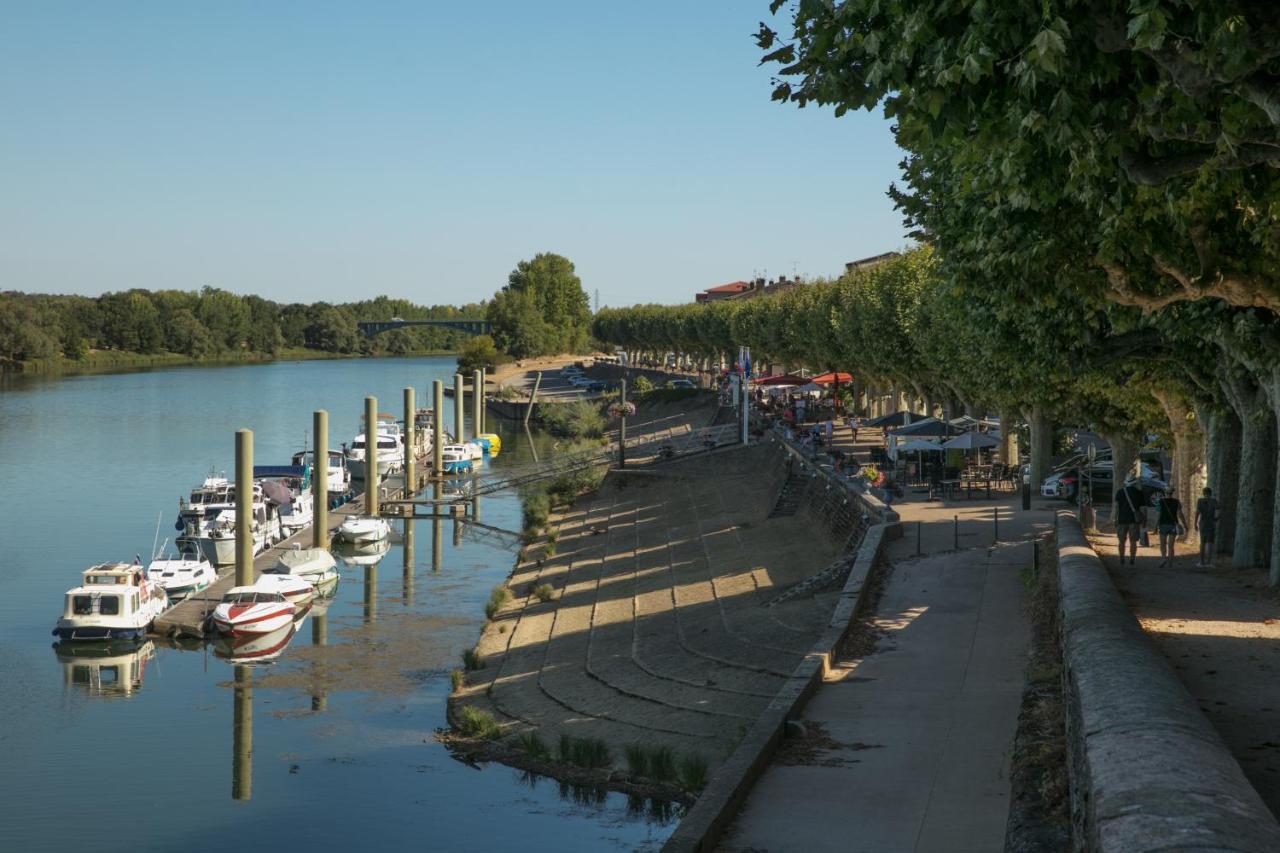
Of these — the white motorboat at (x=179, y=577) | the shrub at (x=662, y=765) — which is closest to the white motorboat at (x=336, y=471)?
the white motorboat at (x=179, y=577)

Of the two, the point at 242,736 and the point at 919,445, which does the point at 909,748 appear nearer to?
the point at 242,736

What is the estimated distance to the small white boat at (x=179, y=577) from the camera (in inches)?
1544

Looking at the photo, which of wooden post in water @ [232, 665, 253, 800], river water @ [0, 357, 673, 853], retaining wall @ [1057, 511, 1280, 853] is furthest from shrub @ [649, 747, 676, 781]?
retaining wall @ [1057, 511, 1280, 853]

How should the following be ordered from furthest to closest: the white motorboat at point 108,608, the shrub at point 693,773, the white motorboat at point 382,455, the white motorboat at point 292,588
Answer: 1. the white motorboat at point 382,455
2. the white motorboat at point 292,588
3. the white motorboat at point 108,608
4. the shrub at point 693,773

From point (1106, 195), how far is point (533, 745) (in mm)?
14094

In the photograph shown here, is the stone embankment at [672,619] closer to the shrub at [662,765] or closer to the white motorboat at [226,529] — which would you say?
the shrub at [662,765]

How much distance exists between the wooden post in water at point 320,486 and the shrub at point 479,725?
21.7 m

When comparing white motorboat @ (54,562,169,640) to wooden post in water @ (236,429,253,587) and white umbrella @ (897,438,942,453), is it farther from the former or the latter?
white umbrella @ (897,438,942,453)

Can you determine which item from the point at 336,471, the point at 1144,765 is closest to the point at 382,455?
the point at 336,471

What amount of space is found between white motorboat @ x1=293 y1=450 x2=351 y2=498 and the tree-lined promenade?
132 ft

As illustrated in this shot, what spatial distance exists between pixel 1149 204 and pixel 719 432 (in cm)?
5254

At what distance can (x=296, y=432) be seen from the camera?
99.8 metres

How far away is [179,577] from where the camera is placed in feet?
130

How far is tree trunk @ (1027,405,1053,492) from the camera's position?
4022 centimetres
